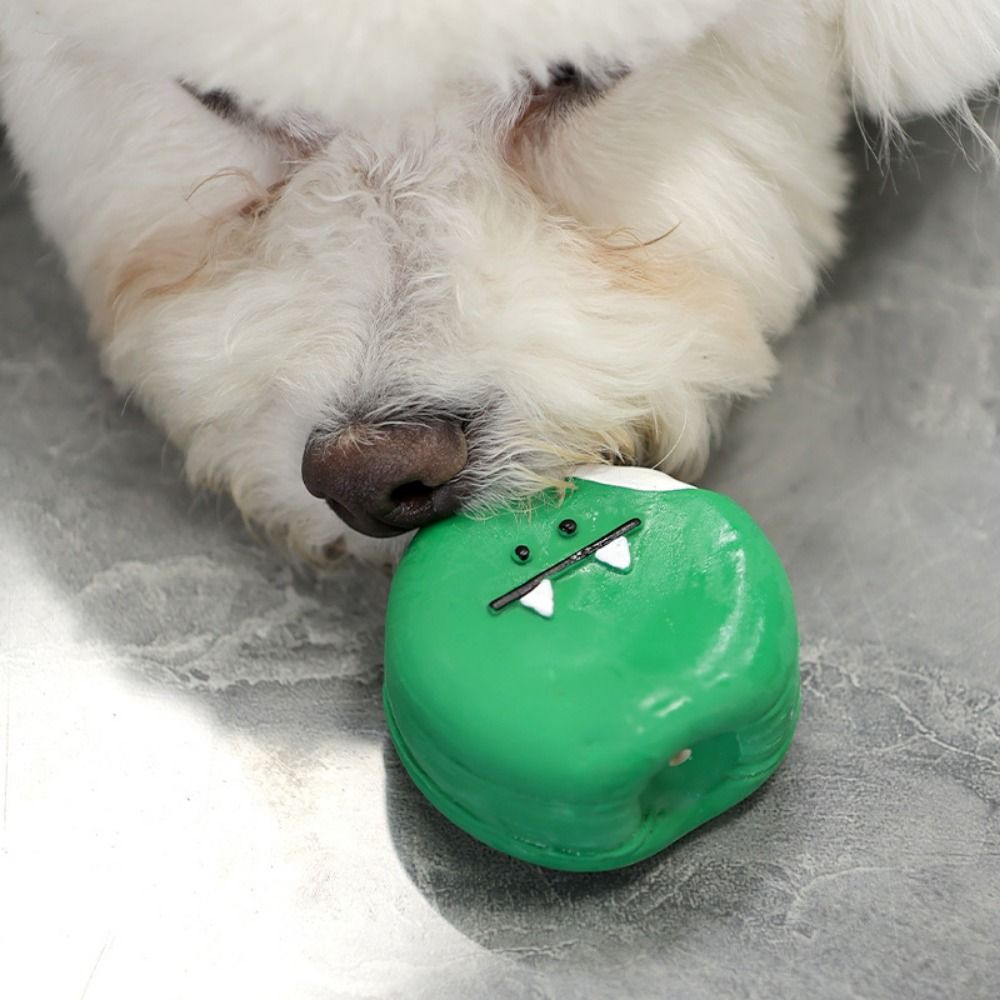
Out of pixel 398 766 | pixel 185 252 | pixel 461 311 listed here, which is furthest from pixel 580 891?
pixel 185 252

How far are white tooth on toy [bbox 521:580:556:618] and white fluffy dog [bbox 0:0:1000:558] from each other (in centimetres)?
8

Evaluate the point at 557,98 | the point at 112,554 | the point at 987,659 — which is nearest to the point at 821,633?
the point at 987,659

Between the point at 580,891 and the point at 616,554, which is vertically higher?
the point at 616,554

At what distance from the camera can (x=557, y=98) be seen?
0.83 meters

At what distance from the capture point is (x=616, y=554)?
2.57ft

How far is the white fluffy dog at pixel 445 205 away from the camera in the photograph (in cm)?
75

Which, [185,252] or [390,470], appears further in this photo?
[185,252]

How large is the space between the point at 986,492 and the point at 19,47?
77cm

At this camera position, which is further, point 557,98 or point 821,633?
point 821,633

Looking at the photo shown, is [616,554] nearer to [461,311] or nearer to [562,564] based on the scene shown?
[562,564]

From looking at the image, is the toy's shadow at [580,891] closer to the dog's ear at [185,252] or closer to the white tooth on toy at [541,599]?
the white tooth on toy at [541,599]

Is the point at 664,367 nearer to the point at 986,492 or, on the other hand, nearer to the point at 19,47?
the point at 986,492

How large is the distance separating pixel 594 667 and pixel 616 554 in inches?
3.1

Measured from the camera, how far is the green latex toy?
2.38ft
